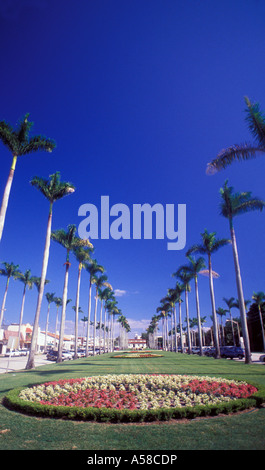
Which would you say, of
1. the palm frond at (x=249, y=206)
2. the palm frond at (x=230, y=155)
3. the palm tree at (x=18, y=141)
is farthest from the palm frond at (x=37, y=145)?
the palm frond at (x=249, y=206)

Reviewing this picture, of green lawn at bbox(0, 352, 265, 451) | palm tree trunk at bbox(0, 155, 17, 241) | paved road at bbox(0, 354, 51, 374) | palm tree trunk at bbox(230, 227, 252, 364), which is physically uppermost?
palm tree trunk at bbox(0, 155, 17, 241)

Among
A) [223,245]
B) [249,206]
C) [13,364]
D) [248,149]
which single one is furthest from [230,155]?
[13,364]

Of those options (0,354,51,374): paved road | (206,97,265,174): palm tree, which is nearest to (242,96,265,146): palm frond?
(206,97,265,174): palm tree

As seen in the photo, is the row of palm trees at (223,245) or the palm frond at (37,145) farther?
the row of palm trees at (223,245)

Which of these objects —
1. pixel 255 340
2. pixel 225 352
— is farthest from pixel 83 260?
pixel 255 340

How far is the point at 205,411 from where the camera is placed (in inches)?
290

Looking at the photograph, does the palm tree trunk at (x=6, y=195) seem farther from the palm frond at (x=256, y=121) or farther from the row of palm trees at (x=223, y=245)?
the row of palm trees at (x=223, y=245)

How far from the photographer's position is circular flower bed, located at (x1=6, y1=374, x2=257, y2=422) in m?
7.23

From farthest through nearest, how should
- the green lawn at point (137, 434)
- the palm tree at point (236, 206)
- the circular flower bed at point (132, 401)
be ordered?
the palm tree at point (236, 206), the circular flower bed at point (132, 401), the green lawn at point (137, 434)

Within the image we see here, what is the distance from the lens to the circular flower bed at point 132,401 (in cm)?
723

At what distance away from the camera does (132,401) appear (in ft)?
28.8

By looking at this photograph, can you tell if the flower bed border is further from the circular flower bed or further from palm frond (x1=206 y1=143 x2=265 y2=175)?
palm frond (x1=206 y1=143 x2=265 y2=175)

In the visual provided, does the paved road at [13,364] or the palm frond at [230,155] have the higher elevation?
the palm frond at [230,155]
